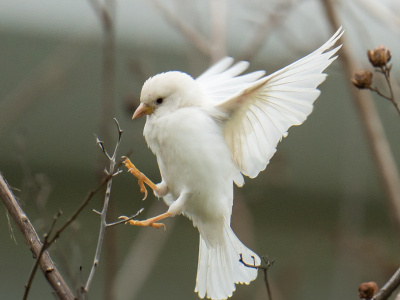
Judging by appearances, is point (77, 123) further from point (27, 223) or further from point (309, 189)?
point (27, 223)

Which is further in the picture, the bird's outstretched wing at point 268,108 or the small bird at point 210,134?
the small bird at point 210,134

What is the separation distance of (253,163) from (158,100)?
0.38m

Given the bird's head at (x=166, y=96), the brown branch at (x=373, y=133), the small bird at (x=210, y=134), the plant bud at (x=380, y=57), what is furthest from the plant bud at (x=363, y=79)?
the brown branch at (x=373, y=133)

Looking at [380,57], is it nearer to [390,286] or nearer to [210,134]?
[210,134]

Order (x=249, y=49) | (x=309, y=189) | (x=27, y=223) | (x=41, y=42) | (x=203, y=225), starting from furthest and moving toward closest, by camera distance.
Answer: (x=309, y=189)
(x=41, y=42)
(x=249, y=49)
(x=203, y=225)
(x=27, y=223)

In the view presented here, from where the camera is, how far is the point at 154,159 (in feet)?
19.1

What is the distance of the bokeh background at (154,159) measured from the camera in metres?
4.46

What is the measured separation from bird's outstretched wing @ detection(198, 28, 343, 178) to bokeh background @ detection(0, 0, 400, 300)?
1541mm

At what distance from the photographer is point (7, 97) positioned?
16.9 feet

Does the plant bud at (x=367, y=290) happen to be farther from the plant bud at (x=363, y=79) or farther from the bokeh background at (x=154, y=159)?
the bokeh background at (x=154, y=159)

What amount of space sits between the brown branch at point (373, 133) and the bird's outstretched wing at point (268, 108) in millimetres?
1450

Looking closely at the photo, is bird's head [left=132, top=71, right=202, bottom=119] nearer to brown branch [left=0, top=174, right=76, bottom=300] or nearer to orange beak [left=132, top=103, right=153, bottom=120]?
orange beak [left=132, top=103, right=153, bottom=120]

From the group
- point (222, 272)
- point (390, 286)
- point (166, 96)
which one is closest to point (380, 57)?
point (166, 96)

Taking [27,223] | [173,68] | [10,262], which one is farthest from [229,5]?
[27,223]
